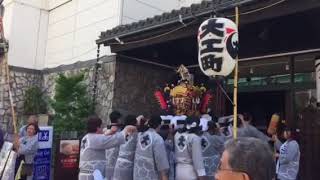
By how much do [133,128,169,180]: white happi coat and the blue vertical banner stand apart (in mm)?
3193

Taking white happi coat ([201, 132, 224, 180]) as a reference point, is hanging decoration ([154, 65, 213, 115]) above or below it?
above

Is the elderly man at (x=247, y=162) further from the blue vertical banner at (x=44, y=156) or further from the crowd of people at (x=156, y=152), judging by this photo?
the blue vertical banner at (x=44, y=156)

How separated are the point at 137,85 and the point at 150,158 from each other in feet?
15.9

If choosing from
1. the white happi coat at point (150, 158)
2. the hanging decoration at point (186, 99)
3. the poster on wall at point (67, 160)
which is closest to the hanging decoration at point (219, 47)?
the white happi coat at point (150, 158)

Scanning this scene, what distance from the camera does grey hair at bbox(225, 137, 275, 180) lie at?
86.7 inches

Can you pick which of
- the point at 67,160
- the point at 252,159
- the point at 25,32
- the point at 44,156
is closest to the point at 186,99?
the point at 67,160

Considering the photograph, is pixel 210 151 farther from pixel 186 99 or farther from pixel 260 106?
pixel 260 106

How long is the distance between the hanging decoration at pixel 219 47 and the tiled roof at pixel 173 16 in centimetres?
102

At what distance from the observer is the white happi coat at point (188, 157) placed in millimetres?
6576

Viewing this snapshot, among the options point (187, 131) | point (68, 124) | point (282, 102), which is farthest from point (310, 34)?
point (68, 124)

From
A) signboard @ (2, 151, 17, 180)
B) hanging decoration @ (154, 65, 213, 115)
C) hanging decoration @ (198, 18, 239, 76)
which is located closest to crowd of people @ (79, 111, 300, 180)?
hanging decoration @ (198, 18, 239, 76)

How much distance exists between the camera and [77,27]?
12867 mm

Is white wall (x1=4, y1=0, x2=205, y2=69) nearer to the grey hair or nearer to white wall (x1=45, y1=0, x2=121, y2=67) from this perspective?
white wall (x1=45, y1=0, x2=121, y2=67)

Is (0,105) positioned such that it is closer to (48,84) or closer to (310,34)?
(48,84)
